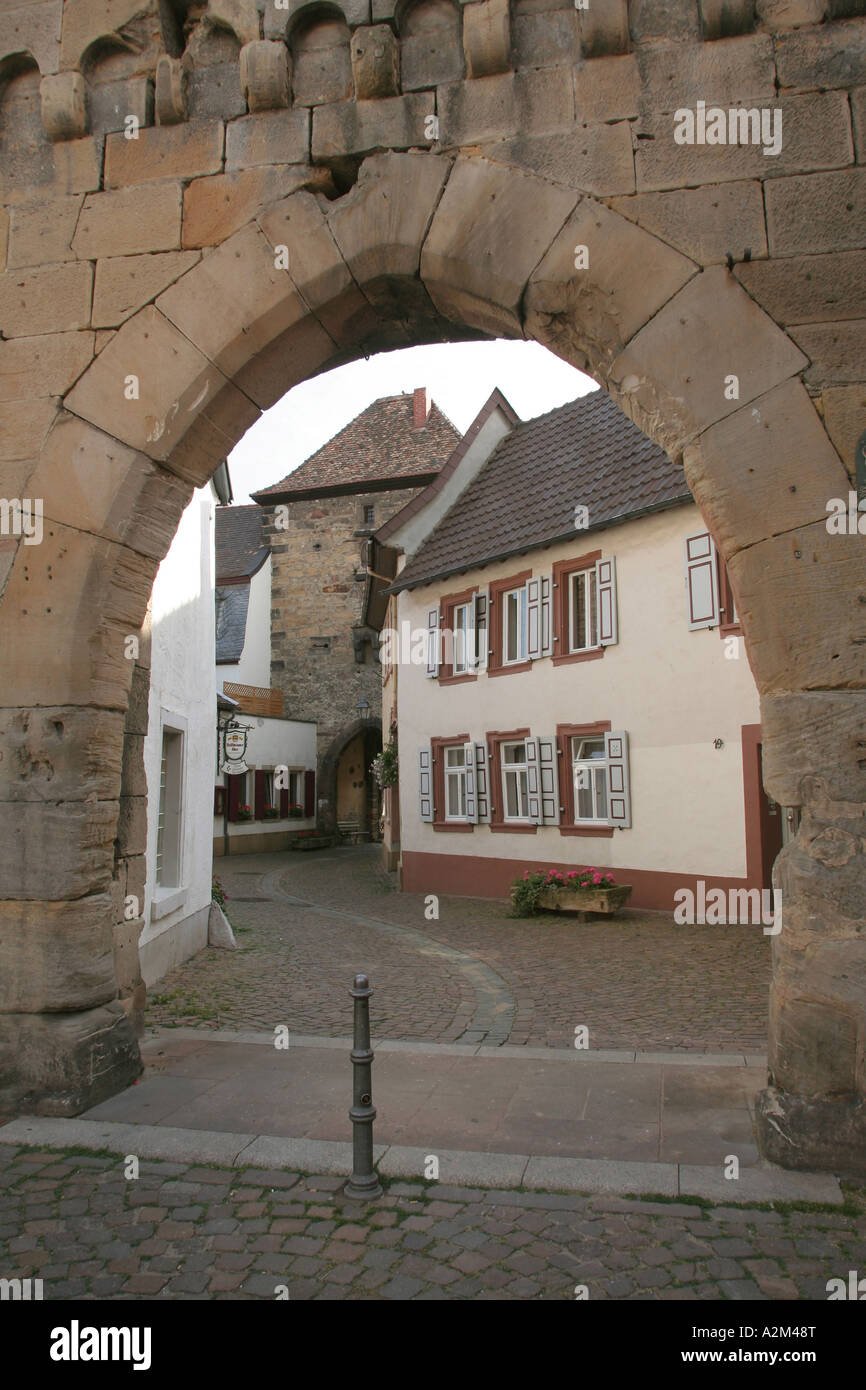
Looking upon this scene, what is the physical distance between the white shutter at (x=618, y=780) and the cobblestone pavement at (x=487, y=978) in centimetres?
127

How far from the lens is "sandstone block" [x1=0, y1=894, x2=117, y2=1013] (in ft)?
13.4

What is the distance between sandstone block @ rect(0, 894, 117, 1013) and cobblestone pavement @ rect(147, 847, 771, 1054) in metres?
2.00

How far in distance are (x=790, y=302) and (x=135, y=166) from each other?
3246 millimetres

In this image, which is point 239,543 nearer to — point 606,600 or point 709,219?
point 606,600

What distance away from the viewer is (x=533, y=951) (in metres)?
9.28

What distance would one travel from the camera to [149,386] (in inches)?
172

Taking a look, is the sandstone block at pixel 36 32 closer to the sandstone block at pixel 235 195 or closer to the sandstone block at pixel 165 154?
the sandstone block at pixel 165 154

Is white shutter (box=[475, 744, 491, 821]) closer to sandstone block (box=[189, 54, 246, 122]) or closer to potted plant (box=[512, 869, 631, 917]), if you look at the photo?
potted plant (box=[512, 869, 631, 917])

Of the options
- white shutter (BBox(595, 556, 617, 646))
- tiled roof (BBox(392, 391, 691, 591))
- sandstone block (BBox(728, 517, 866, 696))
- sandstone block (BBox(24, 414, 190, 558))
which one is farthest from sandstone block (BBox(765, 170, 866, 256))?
white shutter (BBox(595, 556, 617, 646))

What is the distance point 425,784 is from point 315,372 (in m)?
11.2

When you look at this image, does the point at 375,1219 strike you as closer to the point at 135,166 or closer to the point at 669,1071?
the point at 669,1071

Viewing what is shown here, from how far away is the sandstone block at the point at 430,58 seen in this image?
168 inches

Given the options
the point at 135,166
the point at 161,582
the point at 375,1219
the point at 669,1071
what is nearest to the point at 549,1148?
the point at 375,1219

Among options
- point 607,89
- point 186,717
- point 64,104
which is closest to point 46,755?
point 64,104
